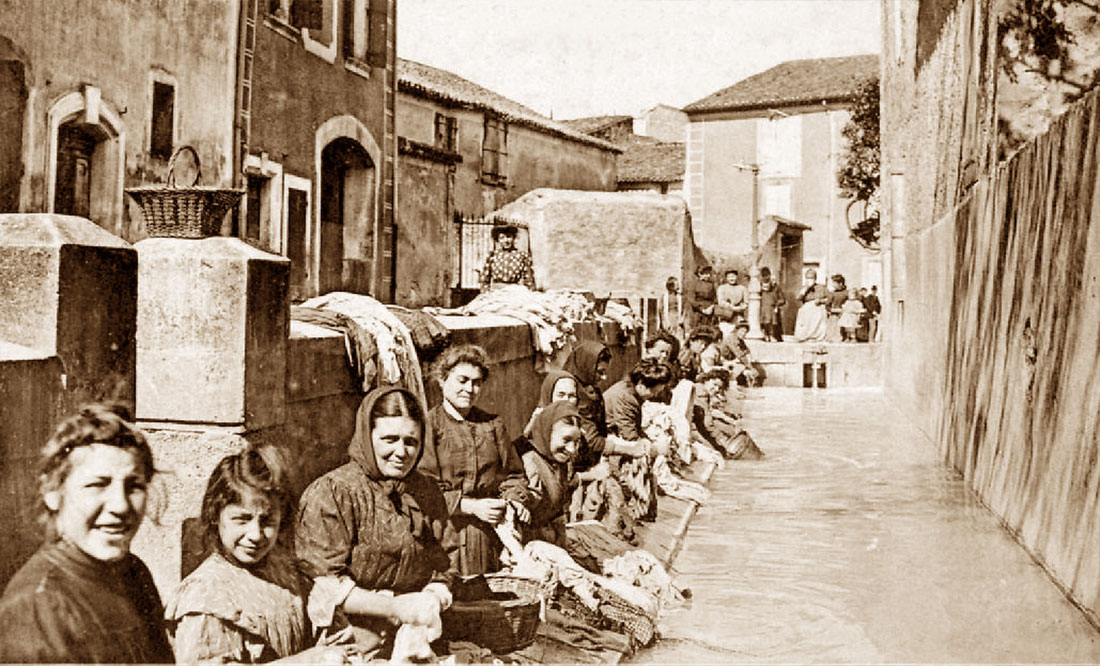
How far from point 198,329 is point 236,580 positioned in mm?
1078

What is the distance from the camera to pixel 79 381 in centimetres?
362

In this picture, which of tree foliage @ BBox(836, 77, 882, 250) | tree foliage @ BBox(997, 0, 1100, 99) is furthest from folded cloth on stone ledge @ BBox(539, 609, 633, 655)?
tree foliage @ BBox(836, 77, 882, 250)

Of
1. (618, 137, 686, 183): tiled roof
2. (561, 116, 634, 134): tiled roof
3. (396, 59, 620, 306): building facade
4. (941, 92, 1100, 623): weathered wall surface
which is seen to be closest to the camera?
(941, 92, 1100, 623): weathered wall surface

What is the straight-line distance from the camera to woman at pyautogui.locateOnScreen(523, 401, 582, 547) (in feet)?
19.0

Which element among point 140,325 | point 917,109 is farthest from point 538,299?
point 917,109

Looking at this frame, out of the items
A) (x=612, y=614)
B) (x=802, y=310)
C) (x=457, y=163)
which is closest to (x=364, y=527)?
(x=612, y=614)

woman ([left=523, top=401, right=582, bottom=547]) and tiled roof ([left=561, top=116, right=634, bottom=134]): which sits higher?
tiled roof ([left=561, top=116, right=634, bottom=134])

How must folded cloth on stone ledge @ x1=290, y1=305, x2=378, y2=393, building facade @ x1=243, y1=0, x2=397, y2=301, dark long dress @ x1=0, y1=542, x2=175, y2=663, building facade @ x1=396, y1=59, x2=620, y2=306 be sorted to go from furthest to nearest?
building facade @ x1=396, y1=59, x2=620, y2=306 → building facade @ x1=243, y1=0, x2=397, y2=301 → folded cloth on stone ledge @ x1=290, y1=305, x2=378, y2=393 → dark long dress @ x1=0, y1=542, x2=175, y2=663

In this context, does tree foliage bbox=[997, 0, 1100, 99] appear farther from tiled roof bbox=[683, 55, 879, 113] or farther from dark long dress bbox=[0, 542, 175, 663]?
tiled roof bbox=[683, 55, 879, 113]

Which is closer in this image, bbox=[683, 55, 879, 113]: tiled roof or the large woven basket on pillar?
A: the large woven basket on pillar

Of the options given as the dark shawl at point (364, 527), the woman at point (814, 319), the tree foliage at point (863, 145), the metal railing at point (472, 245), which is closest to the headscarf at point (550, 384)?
the dark shawl at point (364, 527)

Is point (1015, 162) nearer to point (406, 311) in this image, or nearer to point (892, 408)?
point (406, 311)

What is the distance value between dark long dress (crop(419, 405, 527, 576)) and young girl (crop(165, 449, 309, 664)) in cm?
151

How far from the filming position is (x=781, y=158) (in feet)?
95.6
